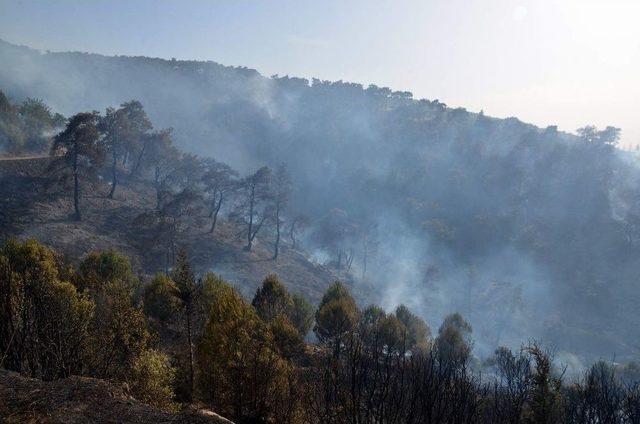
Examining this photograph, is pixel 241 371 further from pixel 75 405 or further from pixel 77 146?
pixel 77 146

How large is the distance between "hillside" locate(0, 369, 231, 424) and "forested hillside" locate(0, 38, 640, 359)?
53551mm

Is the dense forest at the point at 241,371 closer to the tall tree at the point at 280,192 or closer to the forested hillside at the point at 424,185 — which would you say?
the tall tree at the point at 280,192

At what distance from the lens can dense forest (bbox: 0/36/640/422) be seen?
1638 centimetres

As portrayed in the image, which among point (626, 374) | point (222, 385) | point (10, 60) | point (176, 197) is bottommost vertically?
point (626, 374)

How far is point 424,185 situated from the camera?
4333 inches

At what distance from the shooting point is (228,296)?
18.8 metres

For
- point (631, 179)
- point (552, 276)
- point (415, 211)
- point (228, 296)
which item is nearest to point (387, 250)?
point (415, 211)

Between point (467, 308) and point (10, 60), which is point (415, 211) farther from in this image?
point (10, 60)

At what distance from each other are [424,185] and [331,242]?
42.2 m

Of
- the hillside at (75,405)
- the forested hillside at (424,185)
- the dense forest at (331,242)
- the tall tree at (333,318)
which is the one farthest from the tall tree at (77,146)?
the hillside at (75,405)

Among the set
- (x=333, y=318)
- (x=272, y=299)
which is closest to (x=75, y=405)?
(x=272, y=299)

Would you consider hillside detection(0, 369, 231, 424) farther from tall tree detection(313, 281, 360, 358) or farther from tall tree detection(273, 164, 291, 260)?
tall tree detection(273, 164, 291, 260)

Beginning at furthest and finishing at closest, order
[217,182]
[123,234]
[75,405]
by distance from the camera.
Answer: [217,182], [123,234], [75,405]

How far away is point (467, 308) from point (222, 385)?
61672 mm
